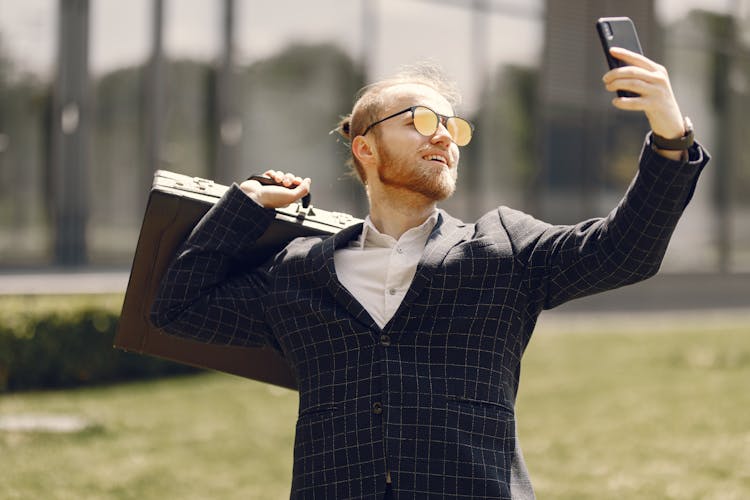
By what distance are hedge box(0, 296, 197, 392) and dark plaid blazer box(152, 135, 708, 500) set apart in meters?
6.37

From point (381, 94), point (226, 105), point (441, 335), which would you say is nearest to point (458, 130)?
point (381, 94)

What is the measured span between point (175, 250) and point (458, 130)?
85 centimetres

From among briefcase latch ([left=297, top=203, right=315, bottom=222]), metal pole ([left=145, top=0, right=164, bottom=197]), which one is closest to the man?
briefcase latch ([left=297, top=203, right=315, bottom=222])

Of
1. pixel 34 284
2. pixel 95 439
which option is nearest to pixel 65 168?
pixel 34 284

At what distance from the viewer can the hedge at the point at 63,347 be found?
8398mm

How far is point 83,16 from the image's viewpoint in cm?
1205

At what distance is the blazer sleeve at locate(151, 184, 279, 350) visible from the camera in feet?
8.57

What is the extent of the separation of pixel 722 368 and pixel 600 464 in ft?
13.1

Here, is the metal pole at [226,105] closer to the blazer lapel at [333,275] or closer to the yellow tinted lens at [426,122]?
the blazer lapel at [333,275]

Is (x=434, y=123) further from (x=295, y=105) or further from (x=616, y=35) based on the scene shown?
(x=295, y=105)

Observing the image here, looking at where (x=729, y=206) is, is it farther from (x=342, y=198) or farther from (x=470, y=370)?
(x=470, y=370)

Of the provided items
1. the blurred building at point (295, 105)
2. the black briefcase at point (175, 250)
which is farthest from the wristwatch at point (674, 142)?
the blurred building at point (295, 105)

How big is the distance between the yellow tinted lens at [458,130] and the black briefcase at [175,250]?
0.46m

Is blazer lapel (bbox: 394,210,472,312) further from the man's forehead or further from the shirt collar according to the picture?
the man's forehead
